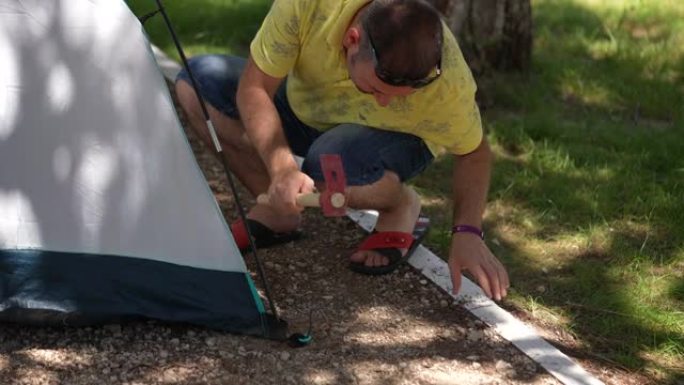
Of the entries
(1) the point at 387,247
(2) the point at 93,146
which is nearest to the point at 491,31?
(1) the point at 387,247

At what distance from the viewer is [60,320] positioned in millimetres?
2908

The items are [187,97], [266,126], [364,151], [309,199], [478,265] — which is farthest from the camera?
[187,97]

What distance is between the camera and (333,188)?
9.33 feet

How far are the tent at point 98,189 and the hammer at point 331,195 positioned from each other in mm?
266

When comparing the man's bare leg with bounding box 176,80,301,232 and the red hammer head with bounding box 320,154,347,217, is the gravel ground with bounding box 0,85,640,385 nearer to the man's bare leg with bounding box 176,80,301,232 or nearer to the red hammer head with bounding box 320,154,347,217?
the man's bare leg with bounding box 176,80,301,232

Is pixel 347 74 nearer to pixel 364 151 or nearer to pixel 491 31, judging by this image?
pixel 364 151

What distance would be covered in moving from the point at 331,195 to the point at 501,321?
0.74 meters

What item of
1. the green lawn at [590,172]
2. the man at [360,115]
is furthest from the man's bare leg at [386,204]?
the green lawn at [590,172]

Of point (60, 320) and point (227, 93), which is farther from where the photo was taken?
point (227, 93)

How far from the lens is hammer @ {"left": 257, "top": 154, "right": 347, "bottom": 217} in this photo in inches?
109

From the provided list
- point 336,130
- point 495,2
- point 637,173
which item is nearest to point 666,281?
point 637,173

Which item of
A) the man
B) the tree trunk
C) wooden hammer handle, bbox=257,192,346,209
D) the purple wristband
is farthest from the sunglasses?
the tree trunk

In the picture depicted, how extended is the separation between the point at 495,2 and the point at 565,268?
171 cm

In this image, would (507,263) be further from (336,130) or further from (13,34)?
(13,34)
